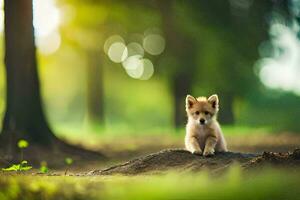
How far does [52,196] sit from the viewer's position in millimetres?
8711

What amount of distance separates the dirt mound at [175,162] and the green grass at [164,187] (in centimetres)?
68

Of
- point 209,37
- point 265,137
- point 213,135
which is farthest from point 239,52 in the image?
point 213,135

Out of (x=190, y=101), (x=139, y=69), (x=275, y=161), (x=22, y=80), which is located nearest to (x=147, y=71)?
(x=139, y=69)

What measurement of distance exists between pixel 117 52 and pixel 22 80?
87.5 feet

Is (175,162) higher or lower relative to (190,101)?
lower

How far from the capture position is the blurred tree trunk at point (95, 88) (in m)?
42.9

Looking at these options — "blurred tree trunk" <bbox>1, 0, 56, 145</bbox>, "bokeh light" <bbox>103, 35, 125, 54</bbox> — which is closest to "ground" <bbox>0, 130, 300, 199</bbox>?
"blurred tree trunk" <bbox>1, 0, 56, 145</bbox>

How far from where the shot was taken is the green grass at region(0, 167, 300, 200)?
7655 mm

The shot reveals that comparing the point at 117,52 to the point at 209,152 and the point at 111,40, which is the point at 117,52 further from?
the point at 209,152

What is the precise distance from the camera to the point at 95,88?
142ft

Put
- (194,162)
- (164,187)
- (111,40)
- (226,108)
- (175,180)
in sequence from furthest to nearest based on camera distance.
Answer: (111,40), (226,108), (194,162), (175,180), (164,187)

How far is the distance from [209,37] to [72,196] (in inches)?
770

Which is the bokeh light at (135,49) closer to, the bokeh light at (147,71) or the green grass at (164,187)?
the bokeh light at (147,71)

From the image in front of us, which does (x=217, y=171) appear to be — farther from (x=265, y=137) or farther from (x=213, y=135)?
(x=265, y=137)
